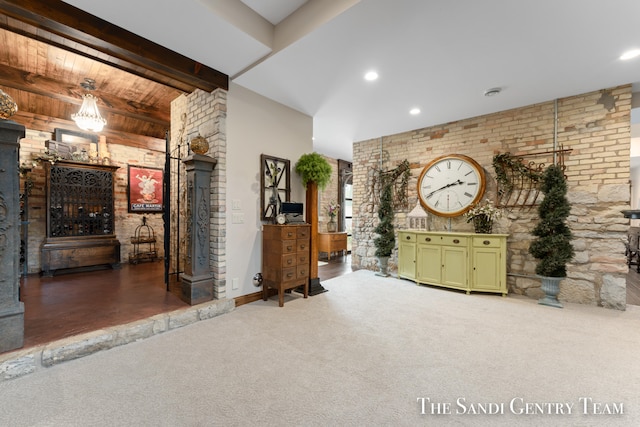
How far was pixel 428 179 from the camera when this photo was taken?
488 centimetres

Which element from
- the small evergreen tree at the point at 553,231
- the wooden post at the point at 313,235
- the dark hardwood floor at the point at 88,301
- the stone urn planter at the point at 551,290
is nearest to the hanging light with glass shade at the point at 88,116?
the dark hardwood floor at the point at 88,301

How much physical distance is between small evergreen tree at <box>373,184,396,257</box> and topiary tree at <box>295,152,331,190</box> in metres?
1.72

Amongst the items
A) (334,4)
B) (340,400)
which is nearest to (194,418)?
(340,400)

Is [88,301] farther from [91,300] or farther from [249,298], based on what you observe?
[249,298]

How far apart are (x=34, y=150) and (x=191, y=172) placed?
11.4 feet

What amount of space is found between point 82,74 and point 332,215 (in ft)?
19.9

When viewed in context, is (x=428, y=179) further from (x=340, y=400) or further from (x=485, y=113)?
(x=340, y=400)

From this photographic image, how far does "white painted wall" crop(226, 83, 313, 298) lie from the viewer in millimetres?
3371

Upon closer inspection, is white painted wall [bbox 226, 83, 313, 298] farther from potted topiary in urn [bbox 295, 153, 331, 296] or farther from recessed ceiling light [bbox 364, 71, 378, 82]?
recessed ceiling light [bbox 364, 71, 378, 82]

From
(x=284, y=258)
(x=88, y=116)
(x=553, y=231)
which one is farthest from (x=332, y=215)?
(x=88, y=116)

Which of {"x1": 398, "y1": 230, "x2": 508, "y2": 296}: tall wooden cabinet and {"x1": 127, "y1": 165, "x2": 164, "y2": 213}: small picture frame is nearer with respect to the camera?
{"x1": 398, "y1": 230, "x2": 508, "y2": 296}: tall wooden cabinet

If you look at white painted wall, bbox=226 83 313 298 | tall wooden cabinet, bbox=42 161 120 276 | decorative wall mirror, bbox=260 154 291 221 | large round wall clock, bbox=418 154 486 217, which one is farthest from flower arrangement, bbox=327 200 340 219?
tall wooden cabinet, bbox=42 161 120 276

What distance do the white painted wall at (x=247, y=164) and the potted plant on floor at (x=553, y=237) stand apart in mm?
3794

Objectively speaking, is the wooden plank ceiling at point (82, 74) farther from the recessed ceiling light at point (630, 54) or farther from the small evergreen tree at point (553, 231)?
the small evergreen tree at point (553, 231)
